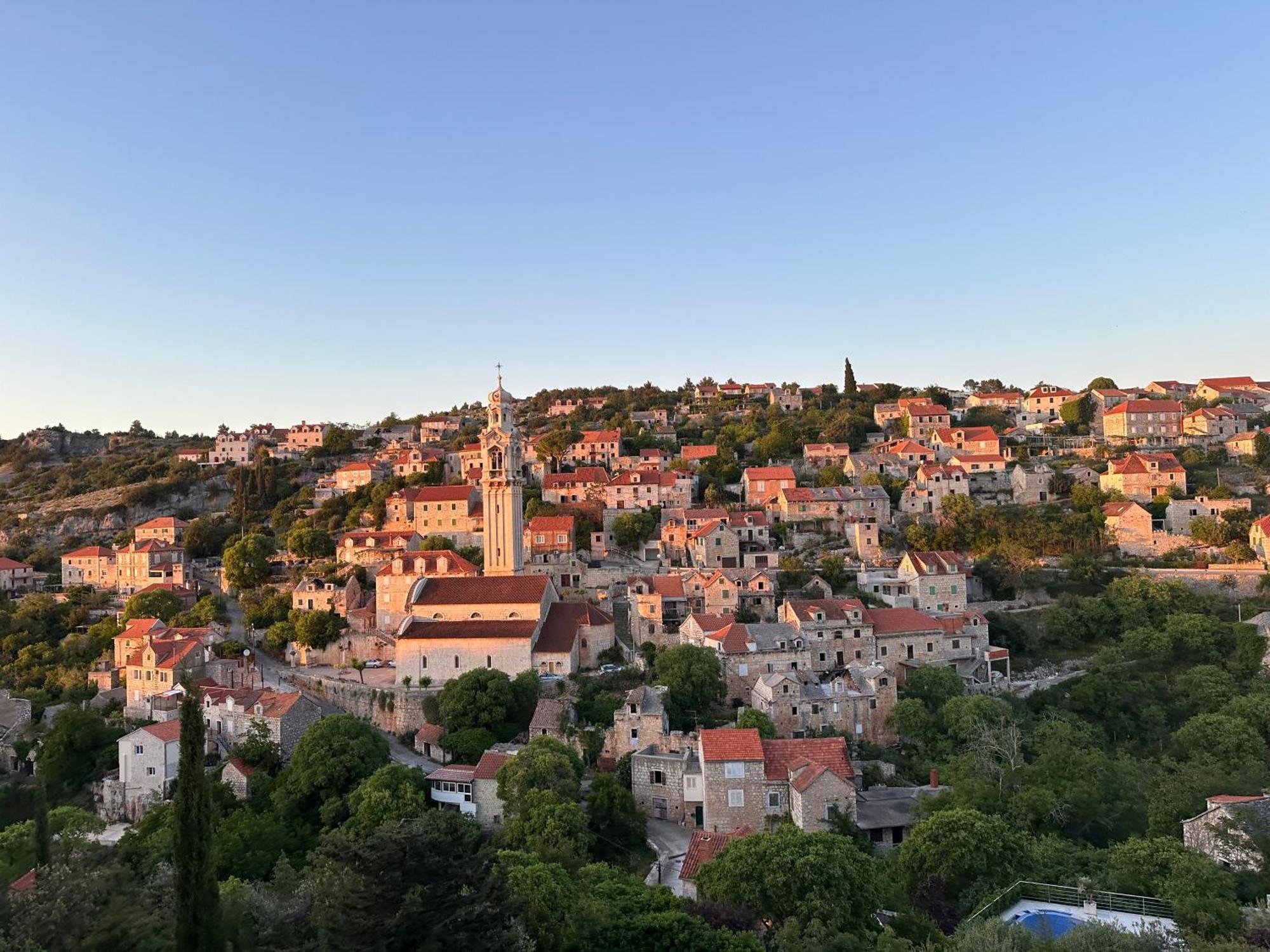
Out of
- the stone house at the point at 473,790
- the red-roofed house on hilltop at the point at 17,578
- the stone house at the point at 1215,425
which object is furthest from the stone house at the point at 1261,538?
the red-roofed house on hilltop at the point at 17,578

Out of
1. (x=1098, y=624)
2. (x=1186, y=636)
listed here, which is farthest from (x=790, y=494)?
(x=1186, y=636)

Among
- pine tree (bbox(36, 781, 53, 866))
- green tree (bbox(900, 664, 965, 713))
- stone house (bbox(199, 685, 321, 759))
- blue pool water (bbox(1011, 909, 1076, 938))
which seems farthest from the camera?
green tree (bbox(900, 664, 965, 713))

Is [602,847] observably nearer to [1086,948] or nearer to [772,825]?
[772,825]

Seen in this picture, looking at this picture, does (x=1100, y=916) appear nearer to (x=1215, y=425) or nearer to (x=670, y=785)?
(x=670, y=785)

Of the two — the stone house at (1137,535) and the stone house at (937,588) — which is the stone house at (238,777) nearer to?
the stone house at (937,588)

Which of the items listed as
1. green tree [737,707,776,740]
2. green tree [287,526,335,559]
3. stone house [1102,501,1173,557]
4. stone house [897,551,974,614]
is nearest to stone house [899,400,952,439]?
stone house [1102,501,1173,557]

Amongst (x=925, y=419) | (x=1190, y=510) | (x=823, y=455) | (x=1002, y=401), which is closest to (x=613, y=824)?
(x=1190, y=510)

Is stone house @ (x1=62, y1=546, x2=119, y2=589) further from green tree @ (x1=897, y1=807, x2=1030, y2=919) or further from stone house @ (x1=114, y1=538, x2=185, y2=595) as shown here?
green tree @ (x1=897, y1=807, x2=1030, y2=919)
